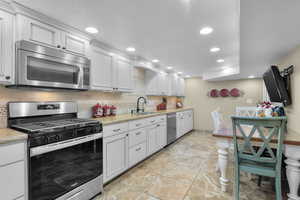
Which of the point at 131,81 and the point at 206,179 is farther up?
the point at 131,81

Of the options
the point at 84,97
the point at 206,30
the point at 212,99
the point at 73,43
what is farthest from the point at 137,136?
the point at 212,99

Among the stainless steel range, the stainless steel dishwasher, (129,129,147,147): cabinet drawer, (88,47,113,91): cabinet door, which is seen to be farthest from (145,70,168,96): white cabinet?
the stainless steel range

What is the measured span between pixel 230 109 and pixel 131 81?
4206 millimetres

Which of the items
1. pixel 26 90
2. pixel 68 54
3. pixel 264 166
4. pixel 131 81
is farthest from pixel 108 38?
pixel 264 166

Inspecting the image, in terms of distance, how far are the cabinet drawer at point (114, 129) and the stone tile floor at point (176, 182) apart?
2.51 ft

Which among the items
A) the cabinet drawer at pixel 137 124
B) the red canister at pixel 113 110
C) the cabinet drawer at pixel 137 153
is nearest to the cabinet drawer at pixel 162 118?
the cabinet drawer at pixel 137 124

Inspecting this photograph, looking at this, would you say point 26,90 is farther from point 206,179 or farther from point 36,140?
point 206,179

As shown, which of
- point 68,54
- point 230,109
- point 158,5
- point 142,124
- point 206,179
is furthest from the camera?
point 230,109

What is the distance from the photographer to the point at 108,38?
231 centimetres

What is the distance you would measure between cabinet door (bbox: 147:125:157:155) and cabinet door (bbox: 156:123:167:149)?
139mm

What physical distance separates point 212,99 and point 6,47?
230 inches

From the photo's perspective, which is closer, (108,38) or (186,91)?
(108,38)

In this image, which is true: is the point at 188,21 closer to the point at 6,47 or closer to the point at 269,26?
the point at 269,26

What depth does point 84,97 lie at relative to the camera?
2.43 metres
